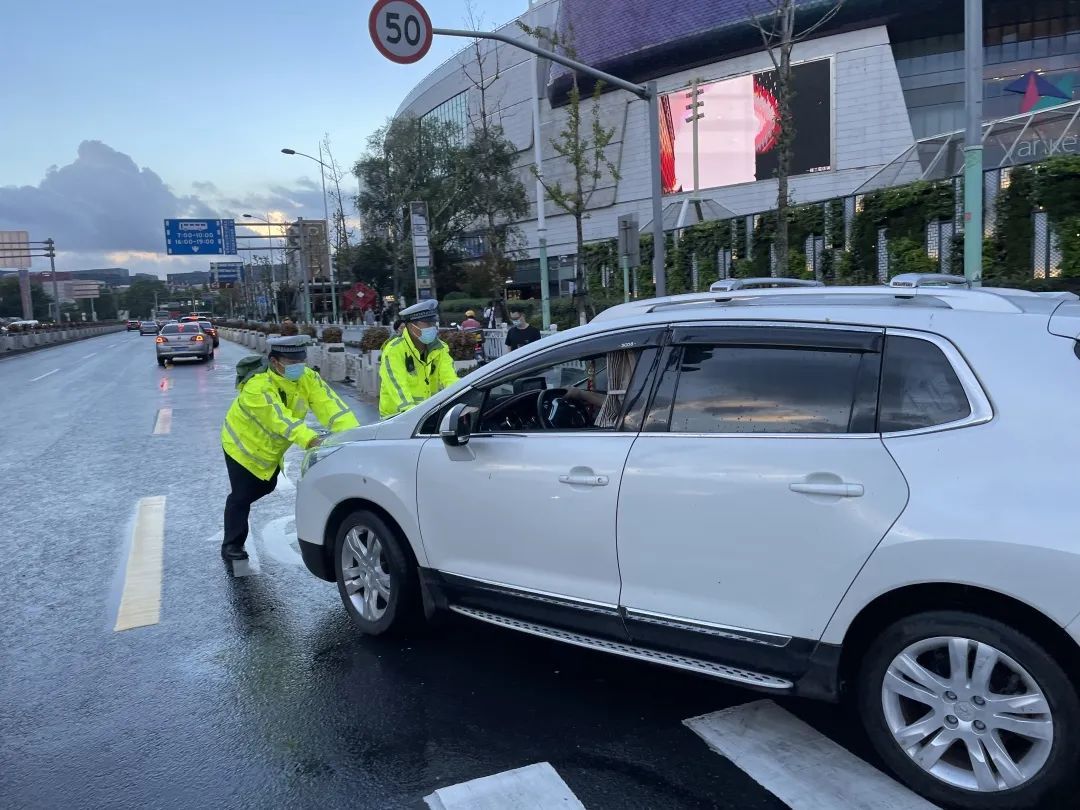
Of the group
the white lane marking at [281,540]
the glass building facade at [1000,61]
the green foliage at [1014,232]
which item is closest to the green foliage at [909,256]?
the green foliage at [1014,232]

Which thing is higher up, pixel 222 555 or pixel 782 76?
pixel 782 76

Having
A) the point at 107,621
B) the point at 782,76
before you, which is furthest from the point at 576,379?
the point at 782,76

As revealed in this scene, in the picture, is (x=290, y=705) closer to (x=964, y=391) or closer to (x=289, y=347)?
(x=289, y=347)

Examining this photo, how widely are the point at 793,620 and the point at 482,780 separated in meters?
1.31

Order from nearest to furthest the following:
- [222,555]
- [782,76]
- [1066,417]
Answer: [1066,417] < [222,555] < [782,76]

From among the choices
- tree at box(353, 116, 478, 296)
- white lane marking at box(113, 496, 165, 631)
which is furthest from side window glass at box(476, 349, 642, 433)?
tree at box(353, 116, 478, 296)

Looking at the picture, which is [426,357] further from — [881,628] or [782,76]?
[782,76]

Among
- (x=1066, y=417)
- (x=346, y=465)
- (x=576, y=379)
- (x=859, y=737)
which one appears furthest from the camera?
(x=346, y=465)

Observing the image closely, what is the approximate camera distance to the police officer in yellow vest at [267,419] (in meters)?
5.57

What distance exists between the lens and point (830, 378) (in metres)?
3.11

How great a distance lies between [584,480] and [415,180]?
152 ft

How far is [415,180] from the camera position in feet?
156

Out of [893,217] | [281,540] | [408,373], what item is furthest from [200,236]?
[408,373]

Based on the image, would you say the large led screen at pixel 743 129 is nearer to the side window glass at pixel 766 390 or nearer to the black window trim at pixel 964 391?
the side window glass at pixel 766 390
